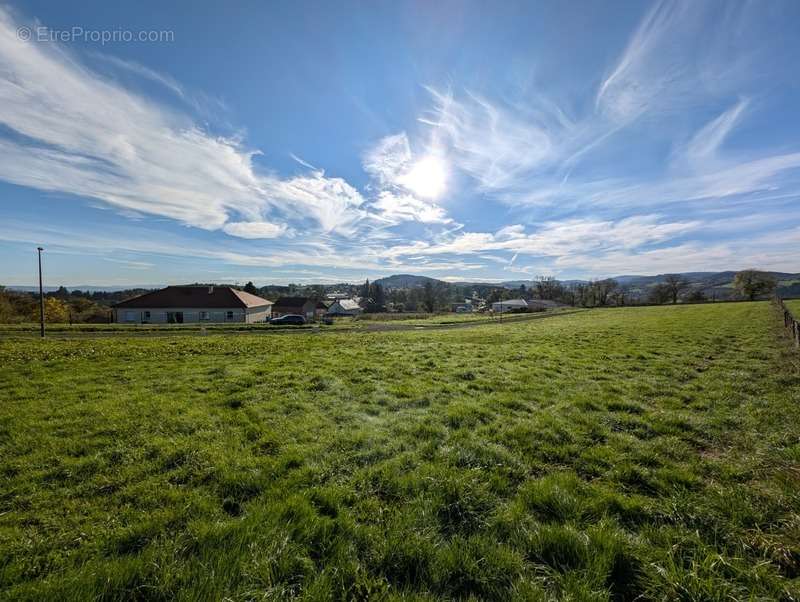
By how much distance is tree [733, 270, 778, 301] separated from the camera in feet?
269

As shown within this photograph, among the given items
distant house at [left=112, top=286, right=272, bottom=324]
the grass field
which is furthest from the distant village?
the grass field

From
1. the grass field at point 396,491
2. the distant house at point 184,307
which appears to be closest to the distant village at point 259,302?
the distant house at point 184,307

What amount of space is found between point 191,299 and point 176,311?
9.57 ft

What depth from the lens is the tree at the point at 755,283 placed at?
3231 inches

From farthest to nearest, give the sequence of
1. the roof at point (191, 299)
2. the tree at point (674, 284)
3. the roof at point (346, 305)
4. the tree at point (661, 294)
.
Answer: the roof at point (346, 305), the tree at point (661, 294), the tree at point (674, 284), the roof at point (191, 299)

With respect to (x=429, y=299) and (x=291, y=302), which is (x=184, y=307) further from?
(x=429, y=299)

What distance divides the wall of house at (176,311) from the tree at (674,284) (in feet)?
376

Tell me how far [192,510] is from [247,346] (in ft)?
42.5

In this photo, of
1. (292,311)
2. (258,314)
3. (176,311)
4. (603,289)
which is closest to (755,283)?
(603,289)

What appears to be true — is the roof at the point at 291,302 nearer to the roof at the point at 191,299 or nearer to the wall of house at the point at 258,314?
the wall of house at the point at 258,314

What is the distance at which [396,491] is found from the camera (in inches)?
154

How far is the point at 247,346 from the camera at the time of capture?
50.3 ft

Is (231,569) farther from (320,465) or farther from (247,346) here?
(247,346)

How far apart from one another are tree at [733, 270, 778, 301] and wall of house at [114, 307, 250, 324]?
12368 cm
